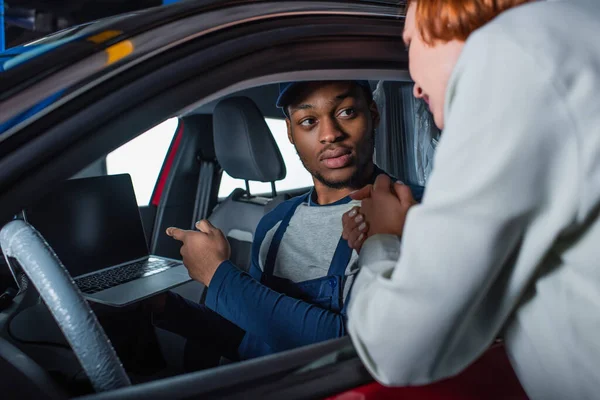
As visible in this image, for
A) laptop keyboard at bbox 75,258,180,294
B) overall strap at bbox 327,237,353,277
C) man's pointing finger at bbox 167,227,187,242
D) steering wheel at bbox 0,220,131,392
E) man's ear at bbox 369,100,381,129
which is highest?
man's ear at bbox 369,100,381,129

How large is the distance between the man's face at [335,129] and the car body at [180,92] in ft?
1.42

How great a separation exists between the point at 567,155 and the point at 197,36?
532mm

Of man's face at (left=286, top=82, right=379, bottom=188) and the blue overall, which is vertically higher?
man's face at (left=286, top=82, right=379, bottom=188)

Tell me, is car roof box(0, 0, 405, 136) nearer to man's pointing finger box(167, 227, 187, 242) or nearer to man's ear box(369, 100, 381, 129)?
man's pointing finger box(167, 227, 187, 242)

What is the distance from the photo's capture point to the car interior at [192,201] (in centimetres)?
113

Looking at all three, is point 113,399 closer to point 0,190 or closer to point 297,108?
point 0,190

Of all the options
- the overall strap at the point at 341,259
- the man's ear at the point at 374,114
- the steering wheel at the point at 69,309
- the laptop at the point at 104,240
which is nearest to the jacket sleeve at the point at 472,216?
the steering wheel at the point at 69,309

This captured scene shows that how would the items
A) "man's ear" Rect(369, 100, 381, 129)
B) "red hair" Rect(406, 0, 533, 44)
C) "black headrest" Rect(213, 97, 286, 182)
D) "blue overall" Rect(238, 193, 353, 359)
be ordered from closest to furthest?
"red hair" Rect(406, 0, 533, 44)
"blue overall" Rect(238, 193, 353, 359)
"man's ear" Rect(369, 100, 381, 129)
"black headrest" Rect(213, 97, 286, 182)

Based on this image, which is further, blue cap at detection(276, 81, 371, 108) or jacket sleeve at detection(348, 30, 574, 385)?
blue cap at detection(276, 81, 371, 108)

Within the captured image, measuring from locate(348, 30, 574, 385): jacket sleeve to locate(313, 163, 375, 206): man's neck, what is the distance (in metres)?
0.85

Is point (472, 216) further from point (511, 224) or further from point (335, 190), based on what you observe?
point (335, 190)

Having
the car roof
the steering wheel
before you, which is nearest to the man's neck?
the car roof

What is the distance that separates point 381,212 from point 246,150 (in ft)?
4.04

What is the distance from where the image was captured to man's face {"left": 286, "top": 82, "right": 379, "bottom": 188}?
1430 millimetres
